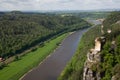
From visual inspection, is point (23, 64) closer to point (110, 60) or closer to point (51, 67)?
point (51, 67)

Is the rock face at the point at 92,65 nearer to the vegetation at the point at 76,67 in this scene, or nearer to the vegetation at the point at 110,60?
the vegetation at the point at 110,60

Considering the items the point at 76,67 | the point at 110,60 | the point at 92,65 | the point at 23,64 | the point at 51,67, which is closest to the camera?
the point at 110,60

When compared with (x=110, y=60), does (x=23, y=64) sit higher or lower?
lower

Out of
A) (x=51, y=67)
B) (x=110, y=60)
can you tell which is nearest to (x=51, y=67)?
(x=51, y=67)

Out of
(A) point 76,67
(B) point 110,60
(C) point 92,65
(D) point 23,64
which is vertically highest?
(B) point 110,60

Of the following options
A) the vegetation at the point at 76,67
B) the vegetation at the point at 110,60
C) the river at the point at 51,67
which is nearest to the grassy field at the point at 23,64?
the river at the point at 51,67

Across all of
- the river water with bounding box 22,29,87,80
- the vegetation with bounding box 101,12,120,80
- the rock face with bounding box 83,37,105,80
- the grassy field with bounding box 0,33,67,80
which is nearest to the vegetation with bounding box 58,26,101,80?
the river water with bounding box 22,29,87,80

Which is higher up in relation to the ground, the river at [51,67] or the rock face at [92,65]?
the rock face at [92,65]

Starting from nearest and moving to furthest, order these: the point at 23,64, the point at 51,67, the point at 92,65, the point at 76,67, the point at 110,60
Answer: the point at 110,60, the point at 92,65, the point at 76,67, the point at 51,67, the point at 23,64

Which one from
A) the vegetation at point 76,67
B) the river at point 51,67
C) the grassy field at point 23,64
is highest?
the vegetation at point 76,67
